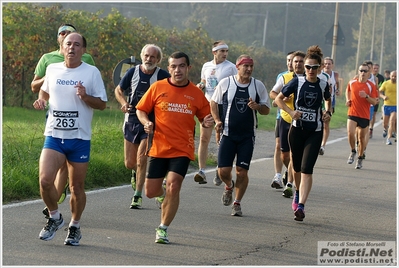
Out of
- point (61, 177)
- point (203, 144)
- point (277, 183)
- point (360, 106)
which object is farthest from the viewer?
point (360, 106)

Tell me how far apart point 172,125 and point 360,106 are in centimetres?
949

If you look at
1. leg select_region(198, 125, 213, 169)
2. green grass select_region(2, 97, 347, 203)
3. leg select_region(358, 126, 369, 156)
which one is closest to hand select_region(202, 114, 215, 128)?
green grass select_region(2, 97, 347, 203)

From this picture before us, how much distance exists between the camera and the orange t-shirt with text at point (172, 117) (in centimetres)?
895

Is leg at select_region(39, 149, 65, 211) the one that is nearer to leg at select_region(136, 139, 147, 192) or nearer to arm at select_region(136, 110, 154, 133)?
arm at select_region(136, 110, 154, 133)

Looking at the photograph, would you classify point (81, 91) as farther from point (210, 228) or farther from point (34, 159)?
A: point (34, 159)

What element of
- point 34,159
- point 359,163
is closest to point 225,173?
point 34,159

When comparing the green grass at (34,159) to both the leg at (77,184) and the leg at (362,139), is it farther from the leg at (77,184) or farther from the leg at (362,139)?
the leg at (362,139)

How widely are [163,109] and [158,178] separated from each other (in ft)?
2.23

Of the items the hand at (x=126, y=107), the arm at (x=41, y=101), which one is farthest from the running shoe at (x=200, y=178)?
the arm at (x=41, y=101)

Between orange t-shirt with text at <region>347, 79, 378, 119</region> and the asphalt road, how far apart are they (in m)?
3.24

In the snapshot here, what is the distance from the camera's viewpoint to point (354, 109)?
17.8 m

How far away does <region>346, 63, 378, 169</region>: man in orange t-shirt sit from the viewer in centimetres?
1772

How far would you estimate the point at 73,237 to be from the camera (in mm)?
8461

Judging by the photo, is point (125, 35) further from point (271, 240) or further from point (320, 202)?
point (271, 240)
